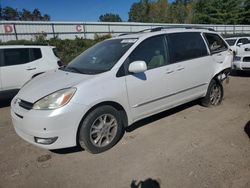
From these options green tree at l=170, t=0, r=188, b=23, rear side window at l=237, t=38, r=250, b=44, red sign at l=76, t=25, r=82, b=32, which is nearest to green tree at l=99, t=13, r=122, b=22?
green tree at l=170, t=0, r=188, b=23

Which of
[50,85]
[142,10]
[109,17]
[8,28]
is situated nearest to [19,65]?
[50,85]

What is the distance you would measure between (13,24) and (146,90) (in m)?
16.8

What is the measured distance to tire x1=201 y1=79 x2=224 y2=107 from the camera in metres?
5.46

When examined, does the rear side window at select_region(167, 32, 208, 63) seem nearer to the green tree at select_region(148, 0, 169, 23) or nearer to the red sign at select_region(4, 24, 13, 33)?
the red sign at select_region(4, 24, 13, 33)

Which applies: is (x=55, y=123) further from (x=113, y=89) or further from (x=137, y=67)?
(x=137, y=67)

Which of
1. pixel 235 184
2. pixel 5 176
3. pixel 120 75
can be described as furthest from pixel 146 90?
pixel 5 176

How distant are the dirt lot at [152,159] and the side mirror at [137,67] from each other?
120cm

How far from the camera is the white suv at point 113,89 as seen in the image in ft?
11.0

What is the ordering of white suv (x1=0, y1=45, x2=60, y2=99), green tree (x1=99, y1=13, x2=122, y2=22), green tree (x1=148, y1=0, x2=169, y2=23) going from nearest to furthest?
1. white suv (x1=0, y1=45, x2=60, y2=99)
2. green tree (x1=148, y1=0, x2=169, y2=23)
3. green tree (x1=99, y1=13, x2=122, y2=22)

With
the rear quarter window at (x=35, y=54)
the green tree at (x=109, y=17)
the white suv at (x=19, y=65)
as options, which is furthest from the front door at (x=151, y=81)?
the green tree at (x=109, y=17)

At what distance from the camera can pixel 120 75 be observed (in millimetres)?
3830

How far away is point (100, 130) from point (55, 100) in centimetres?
84

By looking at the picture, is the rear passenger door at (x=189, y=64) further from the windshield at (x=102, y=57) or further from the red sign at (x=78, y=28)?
the red sign at (x=78, y=28)

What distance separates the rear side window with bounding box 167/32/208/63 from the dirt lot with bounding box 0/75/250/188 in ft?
4.25
